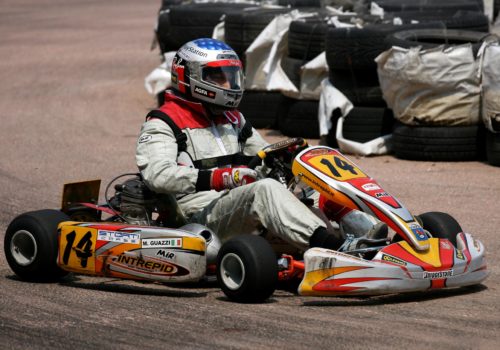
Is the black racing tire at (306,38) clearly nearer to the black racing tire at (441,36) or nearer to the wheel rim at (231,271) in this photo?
the black racing tire at (441,36)

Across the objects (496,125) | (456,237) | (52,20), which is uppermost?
(456,237)

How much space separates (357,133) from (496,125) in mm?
1478

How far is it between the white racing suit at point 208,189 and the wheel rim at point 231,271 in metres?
0.25

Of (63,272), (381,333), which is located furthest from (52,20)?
(381,333)

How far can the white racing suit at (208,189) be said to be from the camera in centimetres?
507

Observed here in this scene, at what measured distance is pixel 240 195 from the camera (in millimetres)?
5340

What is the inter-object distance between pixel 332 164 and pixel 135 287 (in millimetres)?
1212

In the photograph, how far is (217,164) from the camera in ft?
19.0

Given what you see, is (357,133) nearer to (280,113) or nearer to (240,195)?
(280,113)

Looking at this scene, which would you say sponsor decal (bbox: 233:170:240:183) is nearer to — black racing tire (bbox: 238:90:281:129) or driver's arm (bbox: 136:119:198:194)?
driver's arm (bbox: 136:119:198:194)

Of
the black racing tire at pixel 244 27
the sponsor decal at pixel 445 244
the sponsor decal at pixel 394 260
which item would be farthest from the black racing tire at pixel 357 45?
the sponsor decal at pixel 394 260

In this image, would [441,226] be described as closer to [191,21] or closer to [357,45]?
[357,45]

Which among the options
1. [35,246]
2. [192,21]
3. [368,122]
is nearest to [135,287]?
[35,246]

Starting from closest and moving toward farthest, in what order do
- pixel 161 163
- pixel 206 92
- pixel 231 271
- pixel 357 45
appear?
pixel 231 271
pixel 161 163
pixel 206 92
pixel 357 45
